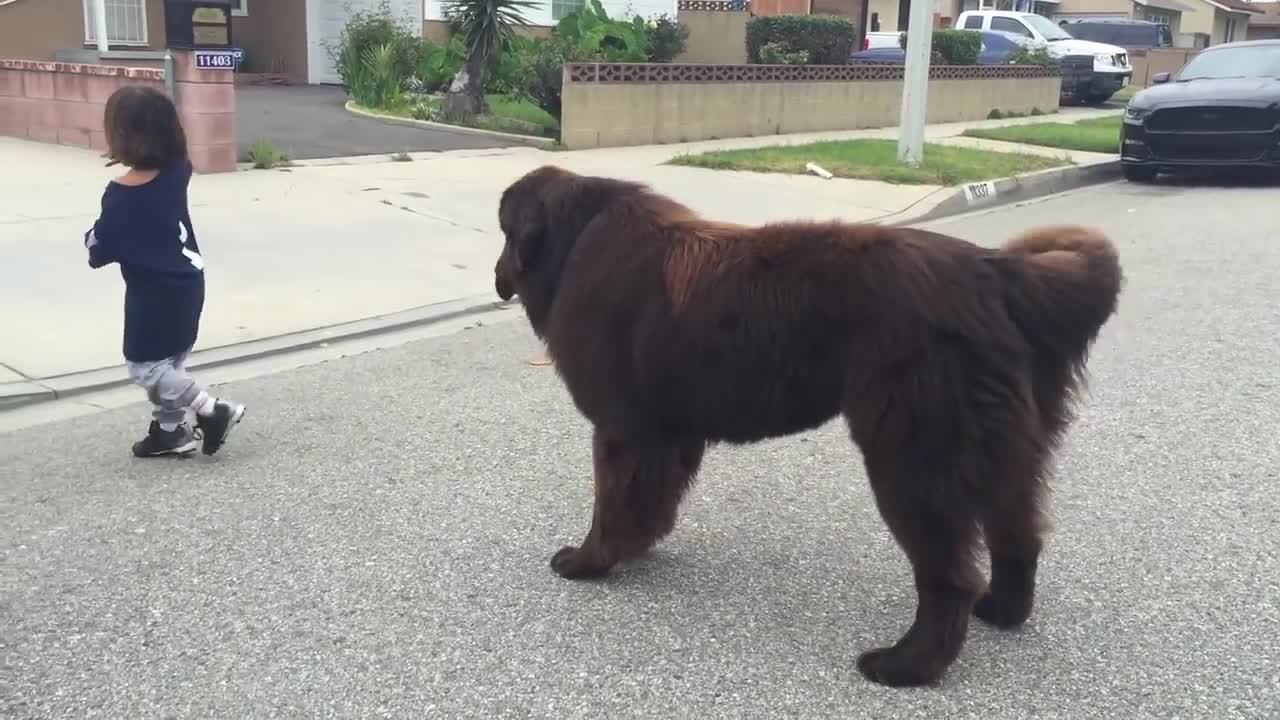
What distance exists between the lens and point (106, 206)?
4809 millimetres

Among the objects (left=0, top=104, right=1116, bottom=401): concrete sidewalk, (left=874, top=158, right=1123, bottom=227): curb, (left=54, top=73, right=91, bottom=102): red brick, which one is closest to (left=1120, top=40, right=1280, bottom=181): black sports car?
(left=874, top=158, right=1123, bottom=227): curb

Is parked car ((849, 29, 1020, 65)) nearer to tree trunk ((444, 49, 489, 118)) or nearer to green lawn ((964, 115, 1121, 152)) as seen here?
green lawn ((964, 115, 1121, 152))

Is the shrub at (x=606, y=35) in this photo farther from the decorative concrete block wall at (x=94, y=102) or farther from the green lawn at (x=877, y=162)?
the decorative concrete block wall at (x=94, y=102)

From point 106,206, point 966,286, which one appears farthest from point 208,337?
point 966,286

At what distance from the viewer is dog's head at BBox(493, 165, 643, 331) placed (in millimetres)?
3719

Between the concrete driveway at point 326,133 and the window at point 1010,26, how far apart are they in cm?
1612

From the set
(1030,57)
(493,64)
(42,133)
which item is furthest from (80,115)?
(1030,57)

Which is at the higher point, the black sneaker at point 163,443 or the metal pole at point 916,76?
the metal pole at point 916,76

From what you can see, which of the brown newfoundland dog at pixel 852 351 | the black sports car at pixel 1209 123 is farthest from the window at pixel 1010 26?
the brown newfoundland dog at pixel 852 351

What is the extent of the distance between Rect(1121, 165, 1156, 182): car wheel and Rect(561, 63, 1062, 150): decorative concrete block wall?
485 centimetres

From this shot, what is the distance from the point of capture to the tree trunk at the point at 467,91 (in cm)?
1580

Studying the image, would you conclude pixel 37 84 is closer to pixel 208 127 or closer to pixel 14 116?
pixel 14 116

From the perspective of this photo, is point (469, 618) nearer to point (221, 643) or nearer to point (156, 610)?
point (221, 643)

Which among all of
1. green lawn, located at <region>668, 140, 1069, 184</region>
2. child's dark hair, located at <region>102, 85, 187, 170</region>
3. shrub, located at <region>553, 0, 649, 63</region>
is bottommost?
green lawn, located at <region>668, 140, 1069, 184</region>
